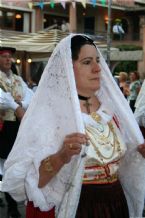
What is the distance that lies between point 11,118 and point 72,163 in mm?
3026

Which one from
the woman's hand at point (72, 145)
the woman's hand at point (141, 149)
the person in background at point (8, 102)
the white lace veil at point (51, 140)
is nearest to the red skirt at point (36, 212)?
the white lace veil at point (51, 140)

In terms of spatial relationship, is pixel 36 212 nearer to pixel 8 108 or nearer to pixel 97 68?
pixel 97 68

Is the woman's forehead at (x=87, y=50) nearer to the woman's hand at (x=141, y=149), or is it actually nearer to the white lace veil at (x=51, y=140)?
the white lace veil at (x=51, y=140)

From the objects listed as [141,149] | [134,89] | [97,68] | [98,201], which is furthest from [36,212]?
[134,89]

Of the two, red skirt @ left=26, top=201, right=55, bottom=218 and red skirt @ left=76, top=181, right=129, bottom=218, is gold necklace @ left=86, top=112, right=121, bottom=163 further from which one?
red skirt @ left=26, top=201, right=55, bottom=218

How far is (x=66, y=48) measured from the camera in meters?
2.26

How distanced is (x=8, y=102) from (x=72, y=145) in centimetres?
300

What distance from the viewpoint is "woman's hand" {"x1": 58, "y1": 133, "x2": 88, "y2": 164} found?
2.01 m

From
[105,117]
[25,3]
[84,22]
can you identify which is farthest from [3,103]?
[84,22]

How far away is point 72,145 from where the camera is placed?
202cm

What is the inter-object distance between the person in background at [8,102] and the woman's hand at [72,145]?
291 cm

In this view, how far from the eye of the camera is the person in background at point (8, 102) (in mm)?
4961

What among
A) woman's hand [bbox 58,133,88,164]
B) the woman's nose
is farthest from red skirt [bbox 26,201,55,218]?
the woman's nose

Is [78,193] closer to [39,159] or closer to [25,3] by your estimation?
[39,159]
